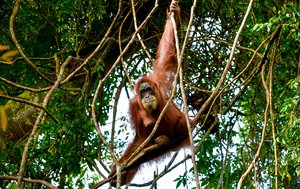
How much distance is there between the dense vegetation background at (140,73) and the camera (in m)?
3.52

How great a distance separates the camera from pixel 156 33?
5086 millimetres

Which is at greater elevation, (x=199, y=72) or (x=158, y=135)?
(x=199, y=72)

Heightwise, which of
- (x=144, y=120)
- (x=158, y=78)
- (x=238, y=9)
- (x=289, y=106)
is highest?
(x=238, y=9)

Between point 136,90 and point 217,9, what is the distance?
3.68 feet

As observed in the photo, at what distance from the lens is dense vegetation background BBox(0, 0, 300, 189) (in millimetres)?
3516

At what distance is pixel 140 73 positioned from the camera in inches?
223

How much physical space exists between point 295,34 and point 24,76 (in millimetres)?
2216

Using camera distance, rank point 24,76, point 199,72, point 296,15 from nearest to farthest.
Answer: point 296,15
point 24,76
point 199,72

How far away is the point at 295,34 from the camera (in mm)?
3561

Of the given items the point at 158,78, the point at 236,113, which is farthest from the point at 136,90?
the point at 236,113

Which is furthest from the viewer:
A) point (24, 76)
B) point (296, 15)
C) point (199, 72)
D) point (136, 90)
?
point (199, 72)

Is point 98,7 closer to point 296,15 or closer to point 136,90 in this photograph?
point 136,90

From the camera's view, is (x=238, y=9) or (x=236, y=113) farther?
(x=238, y=9)

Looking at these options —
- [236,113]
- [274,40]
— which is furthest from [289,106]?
[236,113]
